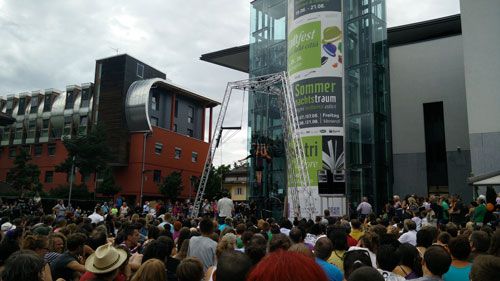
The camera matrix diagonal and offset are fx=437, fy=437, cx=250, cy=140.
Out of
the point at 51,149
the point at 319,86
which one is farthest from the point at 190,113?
the point at 319,86

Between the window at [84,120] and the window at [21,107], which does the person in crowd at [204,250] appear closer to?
the window at [84,120]

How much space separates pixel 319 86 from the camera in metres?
24.0

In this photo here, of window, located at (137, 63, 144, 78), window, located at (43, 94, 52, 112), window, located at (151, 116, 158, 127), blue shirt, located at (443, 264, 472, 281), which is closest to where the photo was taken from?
blue shirt, located at (443, 264, 472, 281)

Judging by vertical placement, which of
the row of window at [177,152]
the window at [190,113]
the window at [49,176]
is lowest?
the window at [49,176]

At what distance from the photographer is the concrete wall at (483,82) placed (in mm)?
20016

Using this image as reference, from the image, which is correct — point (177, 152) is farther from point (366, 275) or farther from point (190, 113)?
point (366, 275)

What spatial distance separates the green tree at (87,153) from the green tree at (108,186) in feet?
3.52

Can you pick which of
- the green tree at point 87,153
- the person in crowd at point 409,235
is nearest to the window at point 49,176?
the green tree at point 87,153

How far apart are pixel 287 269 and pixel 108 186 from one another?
40939 millimetres

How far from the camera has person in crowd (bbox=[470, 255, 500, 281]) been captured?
302 cm

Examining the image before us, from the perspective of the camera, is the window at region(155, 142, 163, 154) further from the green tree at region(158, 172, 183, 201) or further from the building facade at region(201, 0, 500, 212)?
the building facade at region(201, 0, 500, 212)

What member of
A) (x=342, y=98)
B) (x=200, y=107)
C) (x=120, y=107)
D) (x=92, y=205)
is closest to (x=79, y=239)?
(x=342, y=98)

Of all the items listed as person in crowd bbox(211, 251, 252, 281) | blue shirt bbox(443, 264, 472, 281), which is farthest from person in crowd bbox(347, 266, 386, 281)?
blue shirt bbox(443, 264, 472, 281)

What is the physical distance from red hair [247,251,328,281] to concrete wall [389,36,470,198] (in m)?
28.8
